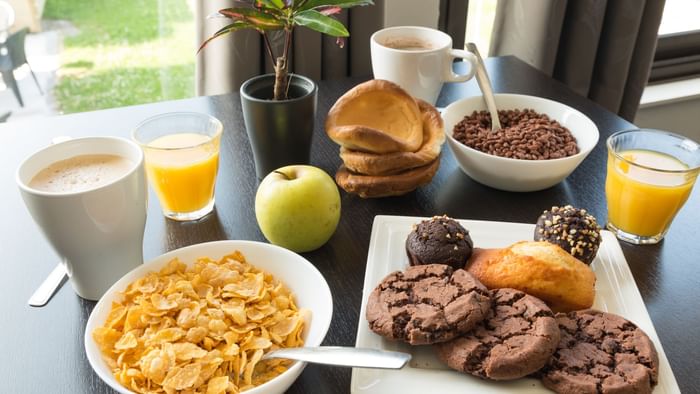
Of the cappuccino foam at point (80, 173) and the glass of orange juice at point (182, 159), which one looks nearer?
the cappuccino foam at point (80, 173)

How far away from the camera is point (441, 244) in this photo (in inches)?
33.1

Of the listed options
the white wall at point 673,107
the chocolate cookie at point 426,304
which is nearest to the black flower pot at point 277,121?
the chocolate cookie at point 426,304

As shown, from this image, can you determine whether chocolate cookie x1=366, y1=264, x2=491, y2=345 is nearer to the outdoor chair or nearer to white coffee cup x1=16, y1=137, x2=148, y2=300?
white coffee cup x1=16, y1=137, x2=148, y2=300

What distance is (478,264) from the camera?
0.84 metres

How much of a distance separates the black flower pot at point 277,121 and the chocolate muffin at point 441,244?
0.31 meters

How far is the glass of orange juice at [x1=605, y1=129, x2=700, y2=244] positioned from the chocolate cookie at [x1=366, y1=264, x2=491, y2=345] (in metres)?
0.33

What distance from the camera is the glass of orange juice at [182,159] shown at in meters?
0.95

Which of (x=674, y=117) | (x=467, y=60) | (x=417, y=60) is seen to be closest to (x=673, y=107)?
(x=674, y=117)

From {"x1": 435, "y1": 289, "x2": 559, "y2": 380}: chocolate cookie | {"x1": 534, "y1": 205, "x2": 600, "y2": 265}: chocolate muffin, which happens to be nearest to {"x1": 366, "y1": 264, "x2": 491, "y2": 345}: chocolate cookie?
{"x1": 435, "y1": 289, "x2": 559, "y2": 380}: chocolate cookie

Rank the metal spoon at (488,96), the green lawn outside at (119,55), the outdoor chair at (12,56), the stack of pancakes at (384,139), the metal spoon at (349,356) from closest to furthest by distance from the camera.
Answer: the metal spoon at (349,356)
the stack of pancakes at (384,139)
the metal spoon at (488,96)
the outdoor chair at (12,56)
the green lawn outside at (119,55)

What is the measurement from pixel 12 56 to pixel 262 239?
1654mm

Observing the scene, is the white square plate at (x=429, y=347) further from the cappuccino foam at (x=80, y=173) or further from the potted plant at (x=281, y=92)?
the cappuccino foam at (x=80, y=173)

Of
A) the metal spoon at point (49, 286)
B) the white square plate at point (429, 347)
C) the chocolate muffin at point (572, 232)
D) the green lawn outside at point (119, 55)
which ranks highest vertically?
the chocolate muffin at point (572, 232)

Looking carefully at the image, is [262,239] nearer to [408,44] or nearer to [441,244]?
[441,244]
